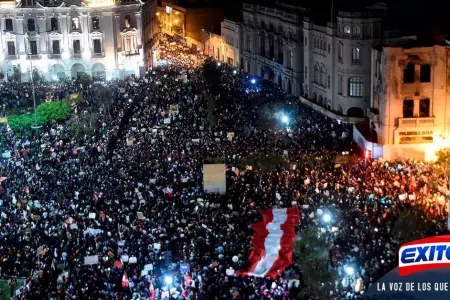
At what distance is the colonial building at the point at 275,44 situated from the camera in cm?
7638

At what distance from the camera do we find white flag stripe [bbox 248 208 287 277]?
3431cm

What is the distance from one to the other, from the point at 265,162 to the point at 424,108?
13.5 metres

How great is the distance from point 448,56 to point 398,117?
4.99 metres

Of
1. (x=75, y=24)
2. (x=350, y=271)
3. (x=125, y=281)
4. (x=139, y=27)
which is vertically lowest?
(x=125, y=281)

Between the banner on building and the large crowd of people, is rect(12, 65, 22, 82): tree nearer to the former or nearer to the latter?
the large crowd of people

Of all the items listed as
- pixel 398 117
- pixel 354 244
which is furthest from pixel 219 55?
pixel 354 244

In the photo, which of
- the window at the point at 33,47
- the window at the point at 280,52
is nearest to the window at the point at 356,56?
the window at the point at 280,52

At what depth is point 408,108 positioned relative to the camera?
55.2m

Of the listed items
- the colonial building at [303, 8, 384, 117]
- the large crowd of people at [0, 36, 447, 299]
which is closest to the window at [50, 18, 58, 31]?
the large crowd of people at [0, 36, 447, 299]

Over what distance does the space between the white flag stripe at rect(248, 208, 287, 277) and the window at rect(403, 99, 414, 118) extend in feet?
55.5

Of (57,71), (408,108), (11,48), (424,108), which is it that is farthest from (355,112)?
(11,48)

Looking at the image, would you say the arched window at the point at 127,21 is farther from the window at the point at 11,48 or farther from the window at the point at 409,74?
the window at the point at 409,74

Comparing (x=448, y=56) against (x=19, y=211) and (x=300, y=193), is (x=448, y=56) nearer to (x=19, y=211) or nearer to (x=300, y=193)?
(x=300, y=193)

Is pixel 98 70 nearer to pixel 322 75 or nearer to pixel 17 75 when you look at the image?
pixel 17 75
